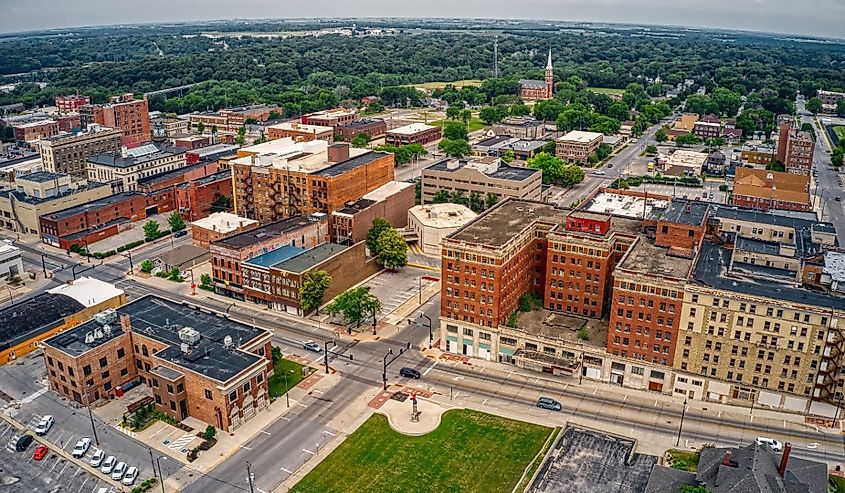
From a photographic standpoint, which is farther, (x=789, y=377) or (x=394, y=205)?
(x=394, y=205)

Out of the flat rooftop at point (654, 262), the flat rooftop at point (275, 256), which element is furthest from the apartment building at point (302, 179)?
the flat rooftop at point (654, 262)

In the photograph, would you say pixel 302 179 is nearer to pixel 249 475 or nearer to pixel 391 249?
pixel 391 249

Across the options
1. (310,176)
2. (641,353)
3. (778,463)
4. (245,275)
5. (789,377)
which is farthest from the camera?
(310,176)

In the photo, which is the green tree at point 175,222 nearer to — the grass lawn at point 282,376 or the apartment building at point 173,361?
the apartment building at point 173,361

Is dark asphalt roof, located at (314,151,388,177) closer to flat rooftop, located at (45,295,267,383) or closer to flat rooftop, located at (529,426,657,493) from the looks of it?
flat rooftop, located at (45,295,267,383)

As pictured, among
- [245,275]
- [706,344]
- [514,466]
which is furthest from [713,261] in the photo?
[245,275]

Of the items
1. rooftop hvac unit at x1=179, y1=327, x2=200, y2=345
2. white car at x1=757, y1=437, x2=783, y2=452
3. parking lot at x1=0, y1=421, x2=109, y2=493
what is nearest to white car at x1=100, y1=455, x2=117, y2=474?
parking lot at x1=0, y1=421, x2=109, y2=493

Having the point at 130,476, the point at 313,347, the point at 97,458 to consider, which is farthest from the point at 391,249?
the point at 130,476

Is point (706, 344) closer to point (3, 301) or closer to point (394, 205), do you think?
point (394, 205)
